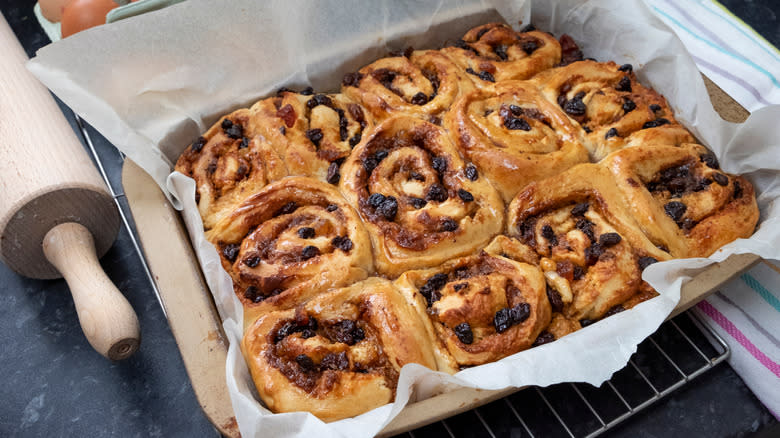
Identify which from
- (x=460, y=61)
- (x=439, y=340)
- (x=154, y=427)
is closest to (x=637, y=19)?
(x=460, y=61)

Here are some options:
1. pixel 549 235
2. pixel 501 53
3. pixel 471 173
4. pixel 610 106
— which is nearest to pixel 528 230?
pixel 549 235

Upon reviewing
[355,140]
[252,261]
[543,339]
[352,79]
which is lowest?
[543,339]

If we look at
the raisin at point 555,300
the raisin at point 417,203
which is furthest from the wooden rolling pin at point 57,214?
the raisin at point 555,300

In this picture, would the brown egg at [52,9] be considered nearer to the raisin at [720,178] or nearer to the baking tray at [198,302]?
the baking tray at [198,302]

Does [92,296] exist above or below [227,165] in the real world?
below

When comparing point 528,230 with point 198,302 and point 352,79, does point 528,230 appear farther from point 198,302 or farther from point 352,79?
point 198,302

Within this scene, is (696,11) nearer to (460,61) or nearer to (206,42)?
(460,61)

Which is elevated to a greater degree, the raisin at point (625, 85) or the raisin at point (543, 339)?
the raisin at point (625, 85)
